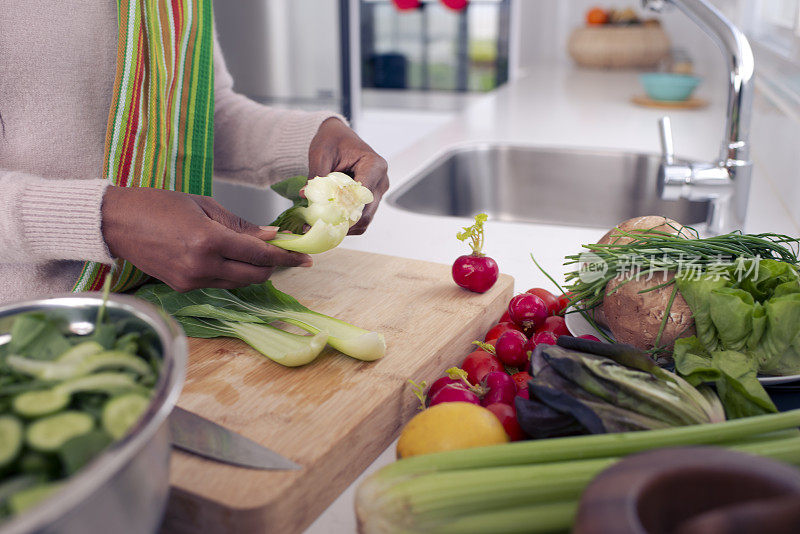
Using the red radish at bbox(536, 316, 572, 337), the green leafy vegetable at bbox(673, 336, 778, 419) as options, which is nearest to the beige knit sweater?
the red radish at bbox(536, 316, 572, 337)

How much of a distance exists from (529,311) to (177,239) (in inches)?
18.0

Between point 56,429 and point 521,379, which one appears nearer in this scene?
point 56,429

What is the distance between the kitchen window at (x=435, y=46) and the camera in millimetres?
3531

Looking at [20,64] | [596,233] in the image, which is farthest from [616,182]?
[20,64]

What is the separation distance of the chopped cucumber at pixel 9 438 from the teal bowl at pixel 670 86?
2535mm

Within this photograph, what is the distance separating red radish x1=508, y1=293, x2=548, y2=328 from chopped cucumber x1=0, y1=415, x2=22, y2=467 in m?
0.64

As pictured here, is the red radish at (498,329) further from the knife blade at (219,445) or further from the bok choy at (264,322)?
the knife blade at (219,445)

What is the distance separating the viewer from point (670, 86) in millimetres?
2529

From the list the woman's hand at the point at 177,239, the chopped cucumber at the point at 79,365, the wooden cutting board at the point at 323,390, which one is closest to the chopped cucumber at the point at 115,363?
the chopped cucumber at the point at 79,365

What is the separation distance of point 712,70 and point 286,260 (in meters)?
2.99

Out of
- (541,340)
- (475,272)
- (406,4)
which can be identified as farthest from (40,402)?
(406,4)

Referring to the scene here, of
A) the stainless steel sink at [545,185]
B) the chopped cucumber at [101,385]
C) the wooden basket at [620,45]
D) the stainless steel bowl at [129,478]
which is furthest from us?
the wooden basket at [620,45]

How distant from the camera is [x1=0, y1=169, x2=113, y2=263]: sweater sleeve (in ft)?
2.53

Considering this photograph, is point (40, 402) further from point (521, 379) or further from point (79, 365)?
point (521, 379)
